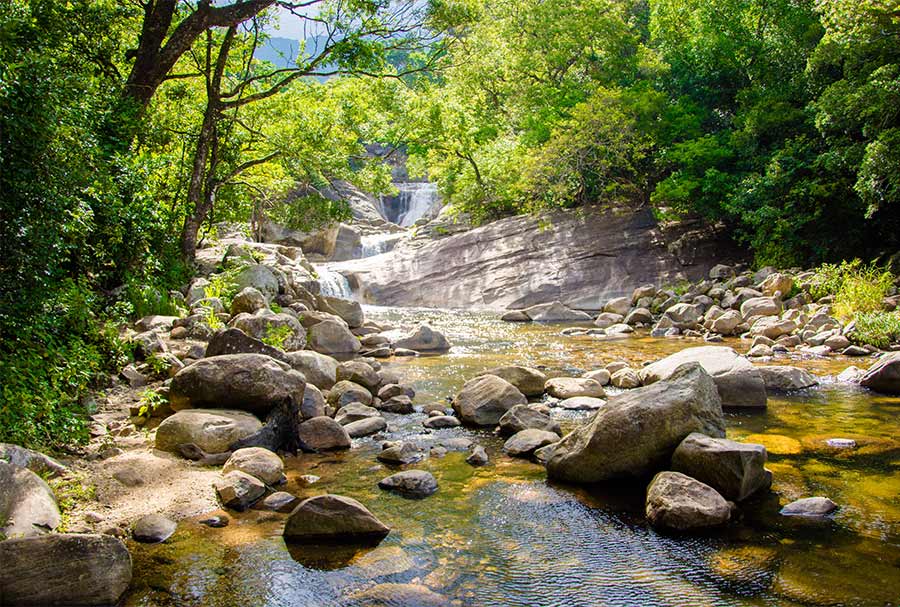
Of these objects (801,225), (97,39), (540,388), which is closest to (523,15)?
(801,225)

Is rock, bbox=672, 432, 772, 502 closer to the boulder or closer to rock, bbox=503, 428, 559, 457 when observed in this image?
rock, bbox=503, 428, 559, 457

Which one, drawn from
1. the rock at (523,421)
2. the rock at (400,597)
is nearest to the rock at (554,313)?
the rock at (523,421)

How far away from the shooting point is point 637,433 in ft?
20.1

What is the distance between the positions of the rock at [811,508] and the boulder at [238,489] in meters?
4.65

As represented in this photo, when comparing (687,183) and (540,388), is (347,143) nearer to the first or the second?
(540,388)

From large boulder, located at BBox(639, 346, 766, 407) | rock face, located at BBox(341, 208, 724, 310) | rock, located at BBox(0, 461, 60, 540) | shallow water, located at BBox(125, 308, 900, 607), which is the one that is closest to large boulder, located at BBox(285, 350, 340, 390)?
shallow water, located at BBox(125, 308, 900, 607)

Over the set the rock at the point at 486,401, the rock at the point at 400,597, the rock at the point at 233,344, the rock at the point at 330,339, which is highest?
the rock at the point at 233,344

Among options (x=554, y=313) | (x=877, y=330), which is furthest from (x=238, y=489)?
(x=554, y=313)

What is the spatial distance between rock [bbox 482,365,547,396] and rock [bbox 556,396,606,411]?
25.8 inches

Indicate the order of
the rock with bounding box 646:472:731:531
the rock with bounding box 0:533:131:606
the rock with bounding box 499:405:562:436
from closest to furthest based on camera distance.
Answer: the rock with bounding box 0:533:131:606 < the rock with bounding box 646:472:731:531 < the rock with bounding box 499:405:562:436

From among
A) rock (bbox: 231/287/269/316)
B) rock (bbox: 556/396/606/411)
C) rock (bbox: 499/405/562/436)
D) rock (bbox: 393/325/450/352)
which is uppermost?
rock (bbox: 231/287/269/316)

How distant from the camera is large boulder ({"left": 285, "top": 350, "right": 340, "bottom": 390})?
9.53 m

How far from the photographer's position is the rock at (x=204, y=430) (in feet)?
21.6

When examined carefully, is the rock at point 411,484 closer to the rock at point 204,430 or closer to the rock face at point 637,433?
the rock face at point 637,433
